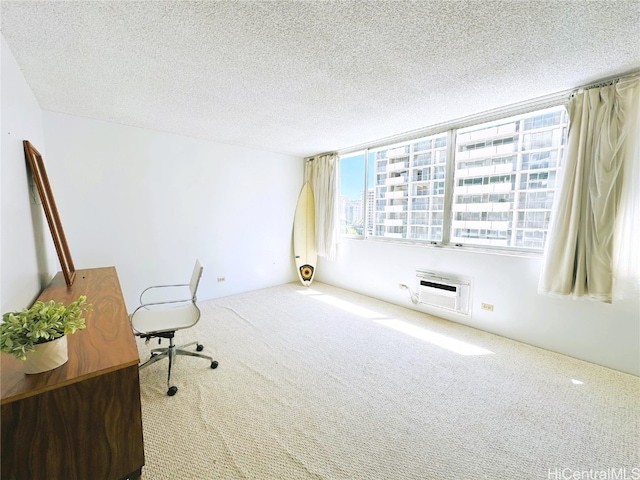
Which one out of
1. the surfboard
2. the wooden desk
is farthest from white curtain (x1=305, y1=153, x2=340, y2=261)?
the wooden desk

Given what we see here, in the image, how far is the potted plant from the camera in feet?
2.97

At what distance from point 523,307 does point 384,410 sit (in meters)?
1.93

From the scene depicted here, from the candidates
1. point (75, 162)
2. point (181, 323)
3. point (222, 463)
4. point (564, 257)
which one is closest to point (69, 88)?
point (75, 162)

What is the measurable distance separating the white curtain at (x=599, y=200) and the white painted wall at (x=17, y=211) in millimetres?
3887

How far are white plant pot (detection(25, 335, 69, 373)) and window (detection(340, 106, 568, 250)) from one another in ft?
11.4

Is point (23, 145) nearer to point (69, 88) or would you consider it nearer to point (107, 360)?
point (69, 88)

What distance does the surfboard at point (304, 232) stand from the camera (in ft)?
16.2

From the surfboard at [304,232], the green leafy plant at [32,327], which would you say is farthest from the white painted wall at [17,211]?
the surfboard at [304,232]

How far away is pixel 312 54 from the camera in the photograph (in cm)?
175

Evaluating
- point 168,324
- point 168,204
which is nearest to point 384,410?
point 168,324

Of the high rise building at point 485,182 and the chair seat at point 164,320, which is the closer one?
the chair seat at point 164,320

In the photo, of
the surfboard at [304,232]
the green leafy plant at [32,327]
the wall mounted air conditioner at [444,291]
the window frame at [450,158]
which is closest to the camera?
the green leafy plant at [32,327]

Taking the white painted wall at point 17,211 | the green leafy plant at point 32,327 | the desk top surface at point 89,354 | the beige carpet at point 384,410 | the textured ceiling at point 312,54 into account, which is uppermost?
the textured ceiling at point 312,54

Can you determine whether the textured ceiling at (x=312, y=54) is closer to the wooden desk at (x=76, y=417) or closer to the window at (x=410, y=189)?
the window at (x=410, y=189)
